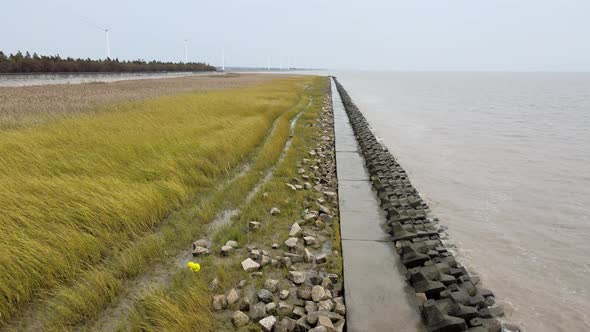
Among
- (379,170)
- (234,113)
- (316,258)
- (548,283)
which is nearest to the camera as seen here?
(316,258)

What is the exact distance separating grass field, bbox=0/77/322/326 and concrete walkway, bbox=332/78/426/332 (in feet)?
8.90

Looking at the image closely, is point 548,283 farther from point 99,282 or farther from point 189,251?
point 99,282

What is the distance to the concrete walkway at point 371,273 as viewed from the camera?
3.54 meters

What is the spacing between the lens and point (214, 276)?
4266 millimetres

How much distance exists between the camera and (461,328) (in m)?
3.31

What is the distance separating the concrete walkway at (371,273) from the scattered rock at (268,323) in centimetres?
83

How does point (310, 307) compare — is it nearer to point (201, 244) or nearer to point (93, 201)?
point (201, 244)

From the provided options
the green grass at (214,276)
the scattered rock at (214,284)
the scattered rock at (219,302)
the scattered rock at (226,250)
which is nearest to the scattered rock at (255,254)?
the green grass at (214,276)

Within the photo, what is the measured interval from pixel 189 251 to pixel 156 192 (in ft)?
6.42

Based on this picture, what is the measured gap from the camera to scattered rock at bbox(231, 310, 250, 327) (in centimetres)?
341

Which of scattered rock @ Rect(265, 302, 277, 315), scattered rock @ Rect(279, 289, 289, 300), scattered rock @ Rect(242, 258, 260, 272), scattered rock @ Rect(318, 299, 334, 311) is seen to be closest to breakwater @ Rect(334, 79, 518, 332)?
scattered rock @ Rect(318, 299, 334, 311)

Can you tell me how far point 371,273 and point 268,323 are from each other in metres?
1.68

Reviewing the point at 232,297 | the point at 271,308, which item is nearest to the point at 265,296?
the point at 271,308

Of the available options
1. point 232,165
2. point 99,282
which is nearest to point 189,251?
point 99,282
